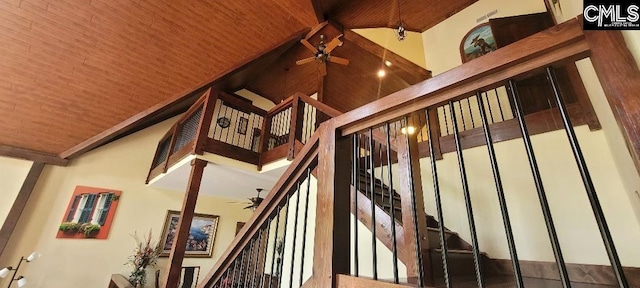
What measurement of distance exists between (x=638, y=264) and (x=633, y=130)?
2.32m

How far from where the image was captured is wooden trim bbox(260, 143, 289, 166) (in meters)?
4.01

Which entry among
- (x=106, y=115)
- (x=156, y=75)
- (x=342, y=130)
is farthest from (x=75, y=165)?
(x=342, y=130)

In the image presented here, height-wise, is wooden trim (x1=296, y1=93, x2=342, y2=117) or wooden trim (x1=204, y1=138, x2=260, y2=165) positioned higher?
wooden trim (x1=296, y1=93, x2=342, y2=117)

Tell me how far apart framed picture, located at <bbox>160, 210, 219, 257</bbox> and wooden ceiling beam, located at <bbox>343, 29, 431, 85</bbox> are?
5.35 m

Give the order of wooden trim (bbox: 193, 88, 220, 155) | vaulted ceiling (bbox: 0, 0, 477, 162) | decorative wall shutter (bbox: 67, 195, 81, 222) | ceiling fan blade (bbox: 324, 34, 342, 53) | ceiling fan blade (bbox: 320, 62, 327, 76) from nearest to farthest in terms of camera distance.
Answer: vaulted ceiling (bbox: 0, 0, 477, 162), wooden trim (bbox: 193, 88, 220, 155), ceiling fan blade (bbox: 324, 34, 342, 53), decorative wall shutter (bbox: 67, 195, 81, 222), ceiling fan blade (bbox: 320, 62, 327, 76)

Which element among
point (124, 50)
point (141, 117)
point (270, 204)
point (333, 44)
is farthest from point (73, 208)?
point (333, 44)

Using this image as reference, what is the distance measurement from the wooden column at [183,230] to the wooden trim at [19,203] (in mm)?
2789

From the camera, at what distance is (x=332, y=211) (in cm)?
117

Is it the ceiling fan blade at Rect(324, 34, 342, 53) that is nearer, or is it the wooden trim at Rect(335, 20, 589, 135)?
the wooden trim at Rect(335, 20, 589, 135)

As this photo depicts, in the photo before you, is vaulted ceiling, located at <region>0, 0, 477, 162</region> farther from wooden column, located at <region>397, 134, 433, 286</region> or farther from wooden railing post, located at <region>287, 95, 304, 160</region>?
wooden column, located at <region>397, 134, 433, 286</region>

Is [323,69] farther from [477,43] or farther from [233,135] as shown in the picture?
[477,43]

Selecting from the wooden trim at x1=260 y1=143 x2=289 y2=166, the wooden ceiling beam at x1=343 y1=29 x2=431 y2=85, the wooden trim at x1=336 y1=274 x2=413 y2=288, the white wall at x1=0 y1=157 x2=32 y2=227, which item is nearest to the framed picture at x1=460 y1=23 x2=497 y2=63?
the wooden ceiling beam at x1=343 y1=29 x2=431 y2=85

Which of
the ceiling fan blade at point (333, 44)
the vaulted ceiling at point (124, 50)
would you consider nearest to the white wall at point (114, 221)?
the vaulted ceiling at point (124, 50)

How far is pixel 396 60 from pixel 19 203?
7026 mm
